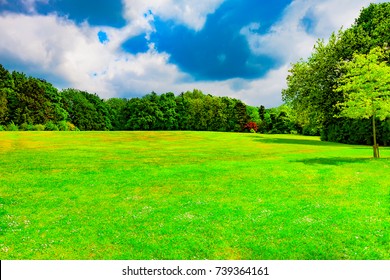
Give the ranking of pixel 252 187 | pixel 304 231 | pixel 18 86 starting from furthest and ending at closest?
pixel 18 86 → pixel 252 187 → pixel 304 231

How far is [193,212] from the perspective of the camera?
46.9 ft

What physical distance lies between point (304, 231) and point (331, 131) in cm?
5393

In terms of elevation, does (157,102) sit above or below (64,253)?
above

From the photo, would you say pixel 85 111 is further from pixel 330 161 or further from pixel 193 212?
pixel 193 212

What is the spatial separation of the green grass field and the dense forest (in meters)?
17.1

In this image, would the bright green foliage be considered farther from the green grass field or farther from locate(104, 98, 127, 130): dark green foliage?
locate(104, 98, 127, 130): dark green foliage

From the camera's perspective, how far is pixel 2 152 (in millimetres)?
32250

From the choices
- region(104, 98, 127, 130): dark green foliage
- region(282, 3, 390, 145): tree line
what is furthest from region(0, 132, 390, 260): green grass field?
region(104, 98, 127, 130): dark green foliage

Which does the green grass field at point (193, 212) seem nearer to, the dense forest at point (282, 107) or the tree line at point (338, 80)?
the dense forest at point (282, 107)

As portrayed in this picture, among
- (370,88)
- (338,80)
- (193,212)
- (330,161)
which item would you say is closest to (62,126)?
(338,80)

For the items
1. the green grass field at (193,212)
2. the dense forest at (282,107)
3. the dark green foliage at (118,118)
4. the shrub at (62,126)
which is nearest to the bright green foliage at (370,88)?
the dense forest at (282,107)

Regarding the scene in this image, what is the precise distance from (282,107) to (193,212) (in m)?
107
